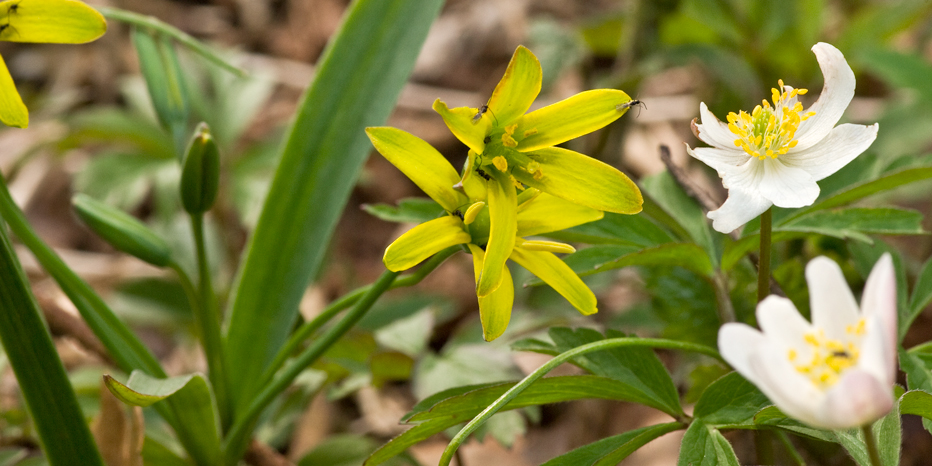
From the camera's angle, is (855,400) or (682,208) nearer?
(855,400)

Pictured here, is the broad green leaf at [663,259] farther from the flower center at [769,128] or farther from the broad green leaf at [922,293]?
the broad green leaf at [922,293]

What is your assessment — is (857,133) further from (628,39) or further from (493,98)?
(628,39)

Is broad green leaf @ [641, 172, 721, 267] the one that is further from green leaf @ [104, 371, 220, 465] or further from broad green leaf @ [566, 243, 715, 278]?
green leaf @ [104, 371, 220, 465]

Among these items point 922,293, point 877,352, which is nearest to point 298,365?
point 877,352

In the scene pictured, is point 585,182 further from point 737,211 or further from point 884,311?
point 884,311

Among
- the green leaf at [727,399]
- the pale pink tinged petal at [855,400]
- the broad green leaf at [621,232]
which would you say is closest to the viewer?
the pale pink tinged petal at [855,400]

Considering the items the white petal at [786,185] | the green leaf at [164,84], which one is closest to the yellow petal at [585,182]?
the white petal at [786,185]

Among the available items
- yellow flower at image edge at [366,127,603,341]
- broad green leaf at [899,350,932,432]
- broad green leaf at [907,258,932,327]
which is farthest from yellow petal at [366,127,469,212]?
broad green leaf at [907,258,932,327]
